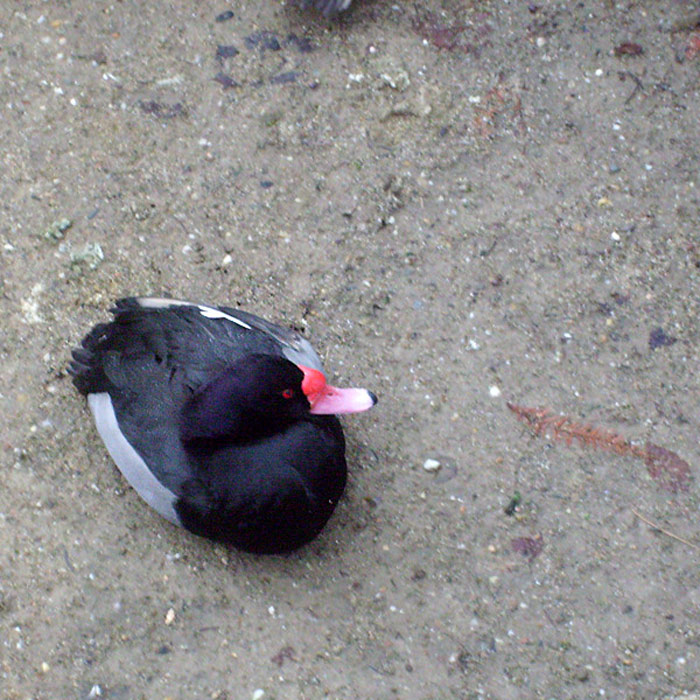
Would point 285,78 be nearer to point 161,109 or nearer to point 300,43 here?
point 300,43

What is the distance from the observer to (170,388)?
3174 mm

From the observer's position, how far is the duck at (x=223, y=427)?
9.89ft

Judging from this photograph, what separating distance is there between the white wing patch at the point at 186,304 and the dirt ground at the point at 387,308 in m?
0.31

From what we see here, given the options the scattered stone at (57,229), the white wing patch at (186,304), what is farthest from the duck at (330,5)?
the white wing patch at (186,304)

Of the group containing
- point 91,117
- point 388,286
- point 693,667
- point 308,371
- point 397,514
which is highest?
point 91,117

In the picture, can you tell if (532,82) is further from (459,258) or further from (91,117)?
(91,117)

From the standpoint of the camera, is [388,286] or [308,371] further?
[388,286]

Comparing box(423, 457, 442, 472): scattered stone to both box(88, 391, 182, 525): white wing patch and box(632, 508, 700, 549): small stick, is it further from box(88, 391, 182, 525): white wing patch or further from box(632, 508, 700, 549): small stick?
box(88, 391, 182, 525): white wing patch

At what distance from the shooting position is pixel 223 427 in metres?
3.00

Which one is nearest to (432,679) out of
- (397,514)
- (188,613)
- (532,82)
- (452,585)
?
(452,585)

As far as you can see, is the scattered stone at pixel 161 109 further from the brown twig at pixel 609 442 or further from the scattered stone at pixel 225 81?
the brown twig at pixel 609 442

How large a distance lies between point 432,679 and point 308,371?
3.81 feet

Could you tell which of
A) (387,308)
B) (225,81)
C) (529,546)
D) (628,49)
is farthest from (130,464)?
(628,49)

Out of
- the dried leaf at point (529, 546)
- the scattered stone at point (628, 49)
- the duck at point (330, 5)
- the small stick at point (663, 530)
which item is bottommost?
the small stick at point (663, 530)
